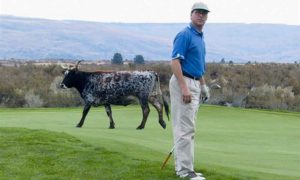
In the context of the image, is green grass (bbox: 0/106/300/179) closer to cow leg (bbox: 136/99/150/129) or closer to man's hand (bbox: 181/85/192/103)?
cow leg (bbox: 136/99/150/129)

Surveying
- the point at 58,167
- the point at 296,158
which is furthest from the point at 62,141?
the point at 296,158

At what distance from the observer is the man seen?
8.05 m

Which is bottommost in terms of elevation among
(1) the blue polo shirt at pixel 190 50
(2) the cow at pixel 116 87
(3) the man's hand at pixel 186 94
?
(2) the cow at pixel 116 87

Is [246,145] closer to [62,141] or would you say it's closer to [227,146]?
[227,146]

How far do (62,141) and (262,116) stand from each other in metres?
10.1

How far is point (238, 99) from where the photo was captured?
36.2 m

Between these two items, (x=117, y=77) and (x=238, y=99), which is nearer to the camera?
(x=117, y=77)

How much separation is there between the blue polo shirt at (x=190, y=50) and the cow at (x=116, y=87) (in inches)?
282

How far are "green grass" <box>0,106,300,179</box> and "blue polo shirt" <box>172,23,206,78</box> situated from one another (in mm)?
1374

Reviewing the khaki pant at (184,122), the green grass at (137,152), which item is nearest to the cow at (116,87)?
the green grass at (137,152)

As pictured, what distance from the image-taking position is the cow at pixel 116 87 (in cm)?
1556

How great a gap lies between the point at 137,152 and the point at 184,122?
215 cm

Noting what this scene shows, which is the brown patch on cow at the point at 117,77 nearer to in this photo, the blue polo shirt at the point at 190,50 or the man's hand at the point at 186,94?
the blue polo shirt at the point at 190,50

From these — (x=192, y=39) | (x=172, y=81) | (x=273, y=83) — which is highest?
(x=192, y=39)
